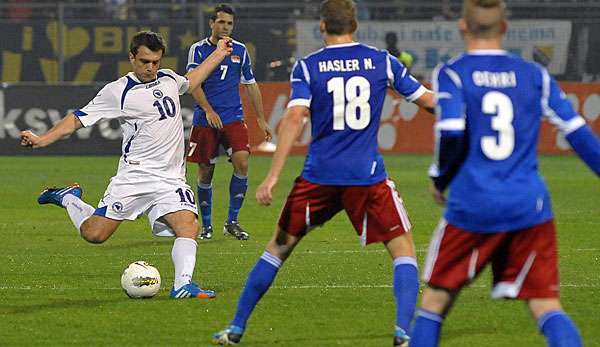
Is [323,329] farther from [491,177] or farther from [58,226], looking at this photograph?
[58,226]

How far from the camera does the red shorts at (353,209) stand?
731 centimetres

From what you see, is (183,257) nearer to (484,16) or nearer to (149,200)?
(149,200)

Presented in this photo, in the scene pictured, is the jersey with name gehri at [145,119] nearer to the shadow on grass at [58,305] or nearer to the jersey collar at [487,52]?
the shadow on grass at [58,305]

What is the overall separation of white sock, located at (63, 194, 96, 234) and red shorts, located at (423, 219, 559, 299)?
14.2ft

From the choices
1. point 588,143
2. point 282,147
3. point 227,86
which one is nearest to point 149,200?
point 282,147

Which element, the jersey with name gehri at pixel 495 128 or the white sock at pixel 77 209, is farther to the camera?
the white sock at pixel 77 209

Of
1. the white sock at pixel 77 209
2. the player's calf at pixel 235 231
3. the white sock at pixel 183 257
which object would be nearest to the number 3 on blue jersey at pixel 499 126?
the white sock at pixel 183 257

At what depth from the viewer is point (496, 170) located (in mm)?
5648

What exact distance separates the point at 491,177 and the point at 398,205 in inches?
69.3

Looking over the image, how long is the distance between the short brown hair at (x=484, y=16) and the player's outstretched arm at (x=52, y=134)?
12.7 feet

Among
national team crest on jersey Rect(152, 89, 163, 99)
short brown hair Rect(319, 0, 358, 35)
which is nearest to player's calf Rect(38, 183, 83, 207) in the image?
national team crest on jersey Rect(152, 89, 163, 99)

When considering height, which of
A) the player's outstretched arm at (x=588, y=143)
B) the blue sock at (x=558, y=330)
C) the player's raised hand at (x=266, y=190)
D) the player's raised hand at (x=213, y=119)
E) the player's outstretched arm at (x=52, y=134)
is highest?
the player's outstretched arm at (x=588, y=143)

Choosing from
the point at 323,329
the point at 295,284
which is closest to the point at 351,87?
the point at 323,329

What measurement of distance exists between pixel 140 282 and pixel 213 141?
438 centimetres
